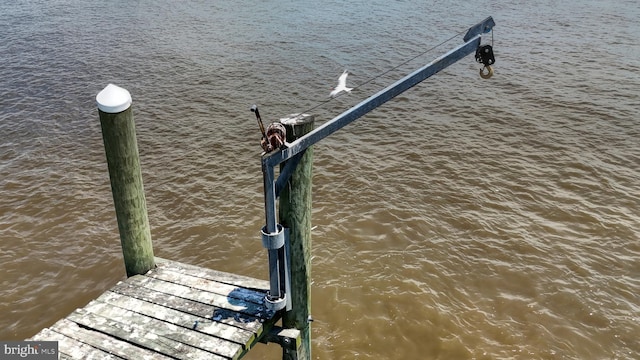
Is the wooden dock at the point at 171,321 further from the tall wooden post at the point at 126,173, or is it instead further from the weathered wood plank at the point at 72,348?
the tall wooden post at the point at 126,173

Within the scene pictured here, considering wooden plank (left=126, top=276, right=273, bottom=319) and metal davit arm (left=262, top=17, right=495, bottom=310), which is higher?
metal davit arm (left=262, top=17, right=495, bottom=310)

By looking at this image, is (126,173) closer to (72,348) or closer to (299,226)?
(72,348)

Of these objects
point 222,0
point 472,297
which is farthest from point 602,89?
point 222,0

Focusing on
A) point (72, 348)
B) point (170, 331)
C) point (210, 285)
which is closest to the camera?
point (72, 348)

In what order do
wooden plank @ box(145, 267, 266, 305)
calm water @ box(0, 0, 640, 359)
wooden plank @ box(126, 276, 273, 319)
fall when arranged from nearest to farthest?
wooden plank @ box(126, 276, 273, 319), wooden plank @ box(145, 267, 266, 305), calm water @ box(0, 0, 640, 359)

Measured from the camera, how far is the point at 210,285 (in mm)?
5566

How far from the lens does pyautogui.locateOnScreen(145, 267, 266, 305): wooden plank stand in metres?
5.38

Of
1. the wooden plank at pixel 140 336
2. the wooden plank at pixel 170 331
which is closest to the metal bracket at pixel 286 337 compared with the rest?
the wooden plank at pixel 170 331

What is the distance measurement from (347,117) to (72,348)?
3734 millimetres

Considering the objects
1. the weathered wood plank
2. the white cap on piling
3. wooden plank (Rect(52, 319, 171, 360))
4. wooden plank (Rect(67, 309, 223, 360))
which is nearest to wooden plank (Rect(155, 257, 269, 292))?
wooden plank (Rect(67, 309, 223, 360))

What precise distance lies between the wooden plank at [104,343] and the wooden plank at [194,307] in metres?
0.61

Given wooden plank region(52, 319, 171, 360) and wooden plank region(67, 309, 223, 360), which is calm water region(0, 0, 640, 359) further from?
wooden plank region(52, 319, 171, 360)

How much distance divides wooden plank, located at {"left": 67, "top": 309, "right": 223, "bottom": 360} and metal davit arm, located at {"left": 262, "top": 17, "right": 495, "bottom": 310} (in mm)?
1094

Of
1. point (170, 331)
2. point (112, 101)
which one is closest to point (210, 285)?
point (170, 331)
